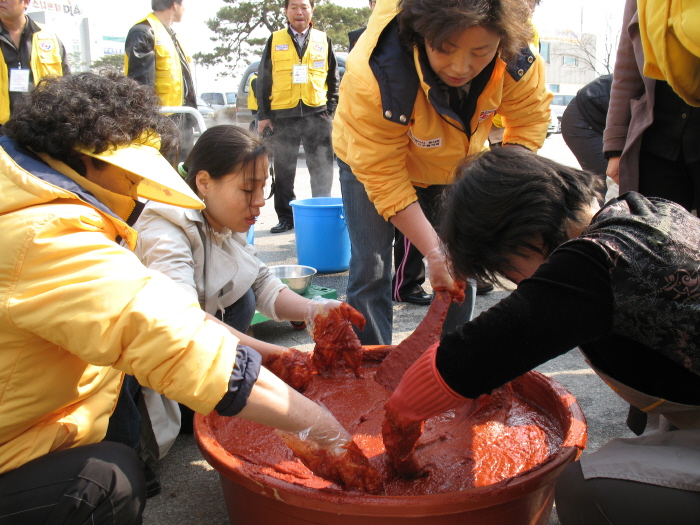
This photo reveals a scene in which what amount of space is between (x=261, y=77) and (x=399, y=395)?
5.38m

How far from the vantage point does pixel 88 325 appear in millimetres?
1165

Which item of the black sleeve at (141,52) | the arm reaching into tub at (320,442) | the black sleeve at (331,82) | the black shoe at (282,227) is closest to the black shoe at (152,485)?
the arm reaching into tub at (320,442)

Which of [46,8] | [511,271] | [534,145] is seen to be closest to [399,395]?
[511,271]

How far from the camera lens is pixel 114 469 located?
1.44m

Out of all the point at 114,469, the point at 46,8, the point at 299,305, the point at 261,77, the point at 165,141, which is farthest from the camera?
the point at 46,8

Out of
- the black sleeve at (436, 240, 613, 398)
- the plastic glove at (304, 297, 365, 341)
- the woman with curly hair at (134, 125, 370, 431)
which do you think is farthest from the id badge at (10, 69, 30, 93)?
the black sleeve at (436, 240, 613, 398)

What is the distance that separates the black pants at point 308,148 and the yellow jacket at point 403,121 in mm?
3637

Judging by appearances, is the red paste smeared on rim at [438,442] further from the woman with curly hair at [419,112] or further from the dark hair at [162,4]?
the dark hair at [162,4]

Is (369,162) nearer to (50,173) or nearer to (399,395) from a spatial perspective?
(399,395)

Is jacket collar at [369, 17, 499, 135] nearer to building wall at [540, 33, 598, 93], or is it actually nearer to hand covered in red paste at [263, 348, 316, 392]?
hand covered in red paste at [263, 348, 316, 392]

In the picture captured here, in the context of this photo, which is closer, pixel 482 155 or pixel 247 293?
pixel 482 155

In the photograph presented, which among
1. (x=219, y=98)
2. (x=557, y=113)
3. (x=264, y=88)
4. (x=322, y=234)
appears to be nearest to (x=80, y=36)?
(x=219, y=98)

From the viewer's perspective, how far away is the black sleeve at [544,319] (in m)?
1.19

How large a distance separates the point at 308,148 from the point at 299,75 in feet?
2.47
